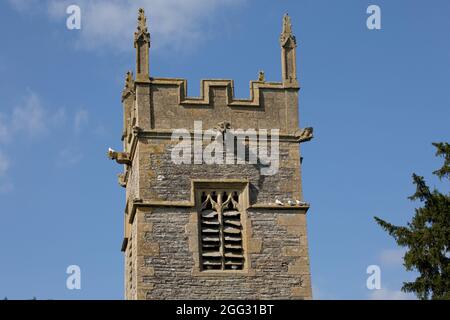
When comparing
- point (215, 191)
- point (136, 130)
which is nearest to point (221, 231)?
point (215, 191)

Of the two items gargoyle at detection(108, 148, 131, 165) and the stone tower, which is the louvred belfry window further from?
gargoyle at detection(108, 148, 131, 165)

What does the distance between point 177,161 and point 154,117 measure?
3.75 feet

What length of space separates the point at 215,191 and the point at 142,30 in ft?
13.2

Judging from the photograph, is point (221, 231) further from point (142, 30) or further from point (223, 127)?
point (142, 30)

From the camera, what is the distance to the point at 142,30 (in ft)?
84.9

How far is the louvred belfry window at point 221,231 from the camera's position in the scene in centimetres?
2419

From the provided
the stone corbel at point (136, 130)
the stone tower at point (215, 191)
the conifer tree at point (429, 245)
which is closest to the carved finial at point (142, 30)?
the stone tower at point (215, 191)

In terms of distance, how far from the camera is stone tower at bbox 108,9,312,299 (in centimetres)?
2394
